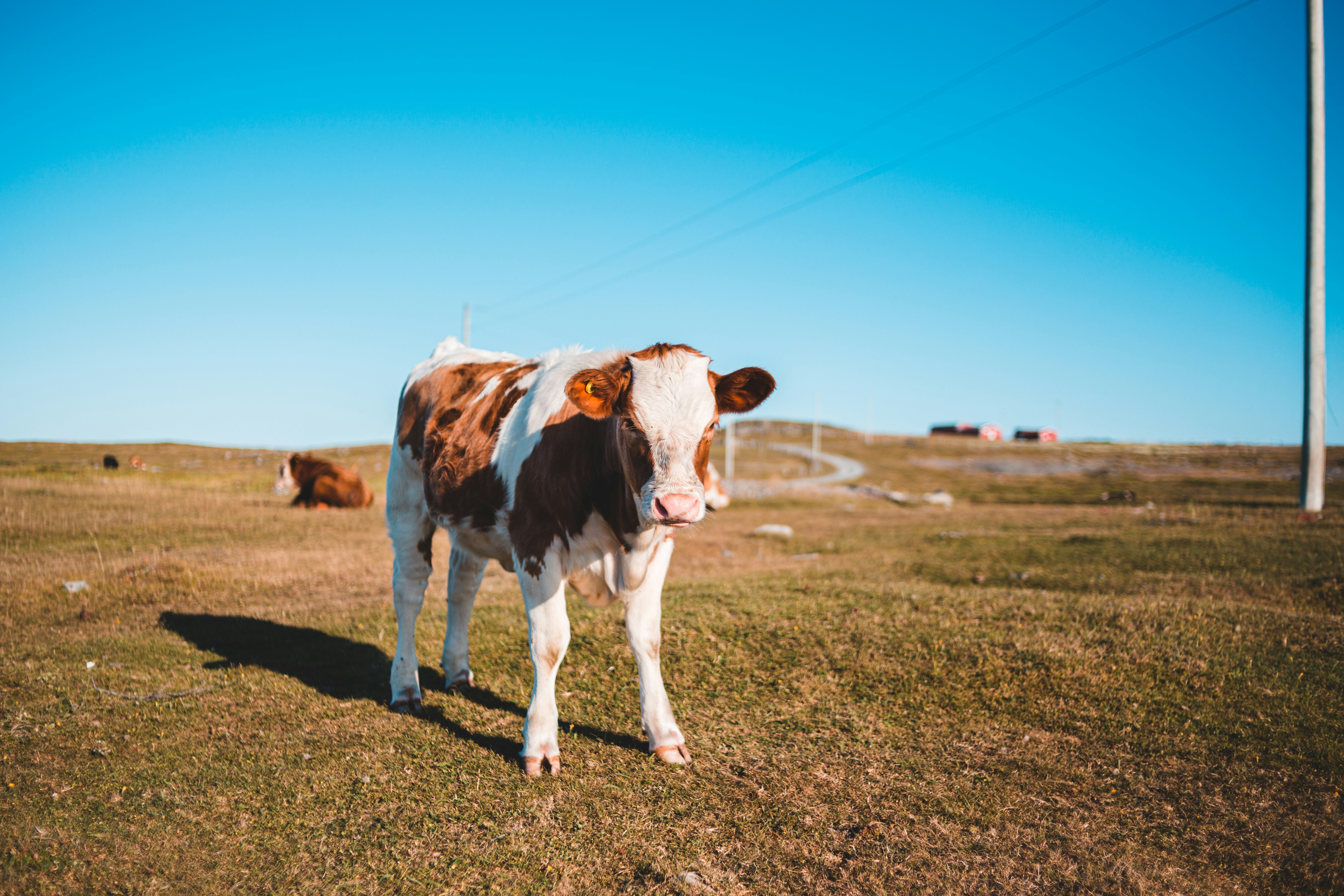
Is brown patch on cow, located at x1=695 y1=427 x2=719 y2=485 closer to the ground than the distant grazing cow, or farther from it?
farther from it

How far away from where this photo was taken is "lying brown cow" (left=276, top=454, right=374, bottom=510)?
24.1 metres

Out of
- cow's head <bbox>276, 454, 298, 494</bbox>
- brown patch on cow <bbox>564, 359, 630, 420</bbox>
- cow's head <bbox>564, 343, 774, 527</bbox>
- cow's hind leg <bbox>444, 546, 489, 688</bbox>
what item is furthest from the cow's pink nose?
cow's head <bbox>276, 454, 298, 494</bbox>

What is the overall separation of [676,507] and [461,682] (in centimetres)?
389

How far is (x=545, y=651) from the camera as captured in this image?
5164 mm

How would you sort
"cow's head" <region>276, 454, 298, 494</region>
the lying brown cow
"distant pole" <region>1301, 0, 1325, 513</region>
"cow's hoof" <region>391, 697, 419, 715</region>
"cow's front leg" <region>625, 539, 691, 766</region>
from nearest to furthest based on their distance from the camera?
"cow's front leg" <region>625, 539, 691, 766</region> → "cow's hoof" <region>391, 697, 419, 715</region> → "distant pole" <region>1301, 0, 1325, 513</region> → the lying brown cow → "cow's head" <region>276, 454, 298, 494</region>

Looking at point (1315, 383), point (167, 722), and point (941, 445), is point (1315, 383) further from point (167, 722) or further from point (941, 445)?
point (941, 445)

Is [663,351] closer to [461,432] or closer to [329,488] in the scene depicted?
[461,432]

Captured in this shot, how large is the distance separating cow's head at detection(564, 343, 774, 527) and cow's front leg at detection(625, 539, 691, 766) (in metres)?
0.67

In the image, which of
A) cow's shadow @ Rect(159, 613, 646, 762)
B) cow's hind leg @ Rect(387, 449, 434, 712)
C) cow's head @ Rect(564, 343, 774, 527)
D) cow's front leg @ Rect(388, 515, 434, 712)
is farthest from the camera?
cow's hind leg @ Rect(387, 449, 434, 712)

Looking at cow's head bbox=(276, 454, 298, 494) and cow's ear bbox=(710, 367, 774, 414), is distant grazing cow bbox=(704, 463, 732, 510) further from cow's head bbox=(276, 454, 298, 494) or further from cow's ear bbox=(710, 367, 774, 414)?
cow's ear bbox=(710, 367, 774, 414)

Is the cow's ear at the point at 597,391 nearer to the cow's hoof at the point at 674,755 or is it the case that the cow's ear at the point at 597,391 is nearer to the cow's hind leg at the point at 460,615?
the cow's hoof at the point at 674,755

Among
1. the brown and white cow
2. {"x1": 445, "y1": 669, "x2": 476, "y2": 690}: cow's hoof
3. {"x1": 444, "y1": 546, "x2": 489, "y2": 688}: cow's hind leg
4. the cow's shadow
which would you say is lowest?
the cow's shadow

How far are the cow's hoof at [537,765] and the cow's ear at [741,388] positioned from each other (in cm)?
263

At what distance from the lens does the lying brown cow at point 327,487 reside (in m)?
24.1
